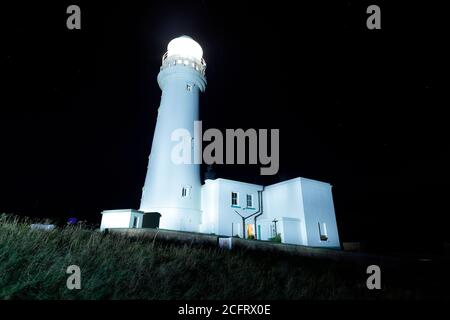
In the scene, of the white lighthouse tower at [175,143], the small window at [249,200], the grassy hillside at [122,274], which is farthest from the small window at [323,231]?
the grassy hillside at [122,274]

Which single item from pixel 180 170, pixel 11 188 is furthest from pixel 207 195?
pixel 11 188

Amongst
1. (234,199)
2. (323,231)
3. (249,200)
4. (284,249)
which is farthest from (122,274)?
(323,231)

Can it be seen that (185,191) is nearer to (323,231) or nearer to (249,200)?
(249,200)

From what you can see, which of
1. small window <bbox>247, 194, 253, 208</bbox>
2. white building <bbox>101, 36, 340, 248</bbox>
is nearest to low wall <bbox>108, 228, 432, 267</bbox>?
white building <bbox>101, 36, 340, 248</bbox>

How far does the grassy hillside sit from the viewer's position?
4133 millimetres

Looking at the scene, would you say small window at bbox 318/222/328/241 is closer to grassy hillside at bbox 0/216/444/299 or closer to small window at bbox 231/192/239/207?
small window at bbox 231/192/239/207

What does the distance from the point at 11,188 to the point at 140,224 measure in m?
32.9

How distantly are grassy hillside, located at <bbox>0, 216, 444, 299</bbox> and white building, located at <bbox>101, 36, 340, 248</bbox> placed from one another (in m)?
10.6

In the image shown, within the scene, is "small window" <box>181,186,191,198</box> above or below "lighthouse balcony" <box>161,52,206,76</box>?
below

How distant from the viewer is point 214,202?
19.3 m

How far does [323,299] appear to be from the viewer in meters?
5.61

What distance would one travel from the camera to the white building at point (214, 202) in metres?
17.8
